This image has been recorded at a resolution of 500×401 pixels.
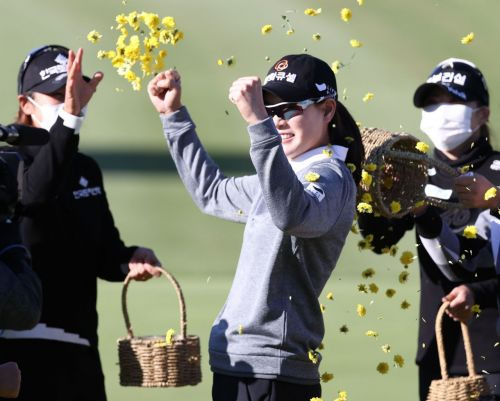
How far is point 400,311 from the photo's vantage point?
792 centimetres

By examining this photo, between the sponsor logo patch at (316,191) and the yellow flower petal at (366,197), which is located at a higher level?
the yellow flower petal at (366,197)

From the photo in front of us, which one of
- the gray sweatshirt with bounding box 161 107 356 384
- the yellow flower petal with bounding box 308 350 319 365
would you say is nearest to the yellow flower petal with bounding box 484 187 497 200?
the gray sweatshirt with bounding box 161 107 356 384

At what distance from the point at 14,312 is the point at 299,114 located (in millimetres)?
1090

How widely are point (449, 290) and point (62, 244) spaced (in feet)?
4.99

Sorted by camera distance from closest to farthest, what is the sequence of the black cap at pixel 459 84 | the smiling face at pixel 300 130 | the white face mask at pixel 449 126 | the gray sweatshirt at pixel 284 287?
the gray sweatshirt at pixel 284 287 < the smiling face at pixel 300 130 < the white face mask at pixel 449 126 < the black cap at pixel 459 84

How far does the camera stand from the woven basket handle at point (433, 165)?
4496 millimetres

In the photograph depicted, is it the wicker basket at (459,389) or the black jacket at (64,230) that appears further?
the black jacket at (64,230)

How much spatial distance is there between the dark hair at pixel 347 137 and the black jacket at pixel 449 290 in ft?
2.34

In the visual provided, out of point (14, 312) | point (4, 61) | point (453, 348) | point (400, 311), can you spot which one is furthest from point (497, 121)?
point (14, 312)

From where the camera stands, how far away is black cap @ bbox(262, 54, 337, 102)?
3998 millimetres

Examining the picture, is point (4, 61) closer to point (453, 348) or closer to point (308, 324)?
point (453, 348)

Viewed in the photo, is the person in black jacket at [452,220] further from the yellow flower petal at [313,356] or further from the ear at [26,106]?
the ear at [26,106]

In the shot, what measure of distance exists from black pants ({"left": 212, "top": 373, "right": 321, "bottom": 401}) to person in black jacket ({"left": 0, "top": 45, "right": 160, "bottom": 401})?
77 centimetres

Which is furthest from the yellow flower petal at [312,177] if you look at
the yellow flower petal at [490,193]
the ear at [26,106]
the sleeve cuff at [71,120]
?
the ear at [26,106]
